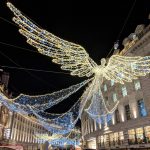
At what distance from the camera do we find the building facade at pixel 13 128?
156 feet

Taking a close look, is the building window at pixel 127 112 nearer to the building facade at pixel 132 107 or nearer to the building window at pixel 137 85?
the building facade at pixel 132 107

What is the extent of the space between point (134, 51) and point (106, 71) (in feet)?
49.4

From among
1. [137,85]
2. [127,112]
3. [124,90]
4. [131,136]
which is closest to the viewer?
[137,85]

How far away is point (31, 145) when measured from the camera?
74.6 metres

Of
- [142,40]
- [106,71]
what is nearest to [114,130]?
[142,40]

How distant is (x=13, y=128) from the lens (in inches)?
2175

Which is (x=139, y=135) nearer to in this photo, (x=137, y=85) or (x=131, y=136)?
(x=131, y=136)

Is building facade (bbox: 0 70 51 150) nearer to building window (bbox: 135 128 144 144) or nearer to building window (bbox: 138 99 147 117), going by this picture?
building window (bbox: 135 128 144 144)

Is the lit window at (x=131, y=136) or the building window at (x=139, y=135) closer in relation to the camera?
the building window at (x=139, y=135)

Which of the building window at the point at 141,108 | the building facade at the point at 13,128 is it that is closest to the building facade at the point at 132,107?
the building window at the point at 141,108

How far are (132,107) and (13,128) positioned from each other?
37.2 meters

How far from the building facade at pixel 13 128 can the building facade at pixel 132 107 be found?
17752 millimetres

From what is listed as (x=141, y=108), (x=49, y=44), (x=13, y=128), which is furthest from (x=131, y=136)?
(x=13, y=128)

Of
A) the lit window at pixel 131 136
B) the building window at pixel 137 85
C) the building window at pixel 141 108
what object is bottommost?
the lit window at pixel 131 136
